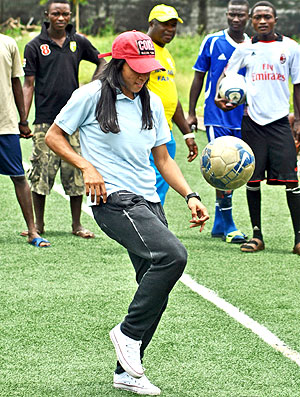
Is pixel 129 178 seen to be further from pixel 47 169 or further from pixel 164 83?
pixel 47 169

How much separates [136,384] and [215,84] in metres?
5.00

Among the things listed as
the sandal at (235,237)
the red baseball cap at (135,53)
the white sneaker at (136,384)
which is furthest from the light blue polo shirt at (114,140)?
the sandal at (235,237)

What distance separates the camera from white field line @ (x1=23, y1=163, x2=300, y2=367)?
17.7ft

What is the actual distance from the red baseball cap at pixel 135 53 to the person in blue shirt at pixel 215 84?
426 centimetres

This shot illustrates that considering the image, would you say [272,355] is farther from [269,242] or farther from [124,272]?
[269,242]

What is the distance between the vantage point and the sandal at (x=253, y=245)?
328 inches

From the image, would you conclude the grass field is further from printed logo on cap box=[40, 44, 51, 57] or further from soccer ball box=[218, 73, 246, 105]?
printed logo on cap box=[40, 44, 51, 57]

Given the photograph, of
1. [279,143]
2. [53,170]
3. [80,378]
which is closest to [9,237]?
[53,170]

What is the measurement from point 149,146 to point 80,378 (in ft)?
4.70

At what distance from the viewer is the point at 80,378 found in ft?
16.0

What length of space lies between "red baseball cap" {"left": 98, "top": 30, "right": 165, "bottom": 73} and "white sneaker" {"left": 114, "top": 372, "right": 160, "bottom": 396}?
174cm

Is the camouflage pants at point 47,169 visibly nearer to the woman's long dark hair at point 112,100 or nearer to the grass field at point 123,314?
the grass field at point 123,314

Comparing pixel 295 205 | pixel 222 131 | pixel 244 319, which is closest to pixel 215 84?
pixel 222 131

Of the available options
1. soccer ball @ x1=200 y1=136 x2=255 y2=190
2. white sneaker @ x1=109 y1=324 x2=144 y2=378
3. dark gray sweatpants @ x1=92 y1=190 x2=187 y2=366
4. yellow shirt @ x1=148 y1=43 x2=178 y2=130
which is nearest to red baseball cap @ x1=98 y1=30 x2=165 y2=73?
dark gray sweatpants @ x1=92 y1=190 x2=187 y2=366
